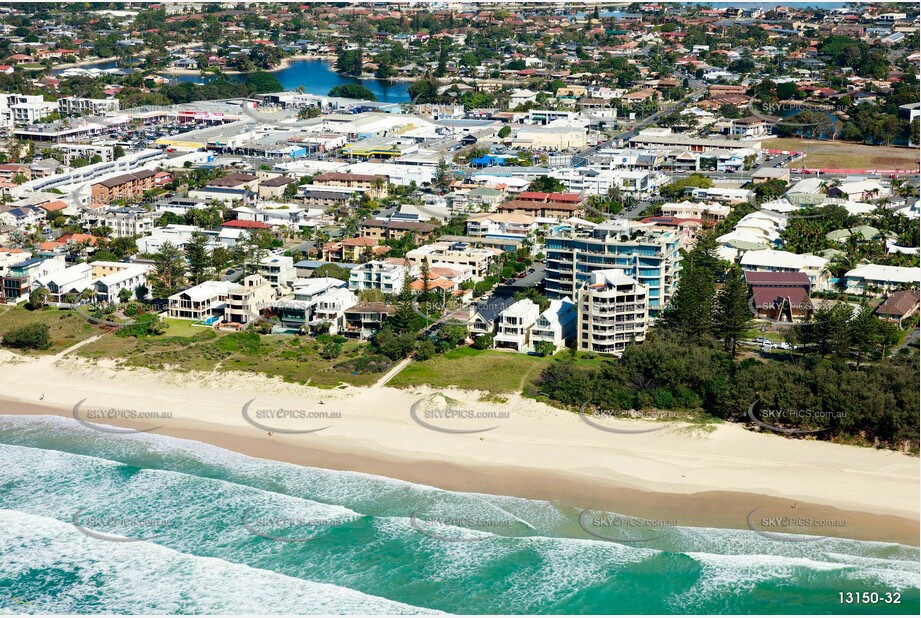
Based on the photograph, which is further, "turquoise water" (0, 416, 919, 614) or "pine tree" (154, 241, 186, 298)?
"pine tree" (154, 241, 186, 298)

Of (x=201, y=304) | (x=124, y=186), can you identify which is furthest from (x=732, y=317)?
(x=124, y=186)

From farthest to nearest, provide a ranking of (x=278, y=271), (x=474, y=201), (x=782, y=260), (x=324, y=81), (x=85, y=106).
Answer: (x=324, y=81) → (x=85, y=106) → (x=474, y=201) → (x=782, y=260) → (x=278, y=271)

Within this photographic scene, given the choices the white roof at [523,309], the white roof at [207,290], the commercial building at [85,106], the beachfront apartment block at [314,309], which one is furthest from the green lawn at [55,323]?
the commercial building at [85,106]

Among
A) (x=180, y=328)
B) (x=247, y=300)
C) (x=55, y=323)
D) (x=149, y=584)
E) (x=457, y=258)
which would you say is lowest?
(x=149, y=584)

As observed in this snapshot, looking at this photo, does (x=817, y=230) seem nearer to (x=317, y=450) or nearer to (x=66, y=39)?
(x=317, y=450)

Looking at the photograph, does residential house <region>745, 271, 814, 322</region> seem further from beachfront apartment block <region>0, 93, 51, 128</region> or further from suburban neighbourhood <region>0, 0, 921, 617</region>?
beachfront apartment block <region>0, 93, 51, 128</region>

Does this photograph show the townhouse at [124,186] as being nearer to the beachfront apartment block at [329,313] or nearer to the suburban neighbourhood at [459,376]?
the suburban neighbourhood at [459,376]

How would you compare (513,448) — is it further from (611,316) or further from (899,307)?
(899,307)

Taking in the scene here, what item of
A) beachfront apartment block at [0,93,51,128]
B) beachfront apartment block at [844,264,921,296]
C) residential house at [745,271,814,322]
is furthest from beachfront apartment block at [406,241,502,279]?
beachfront apartment block at [0,93,51,128]
